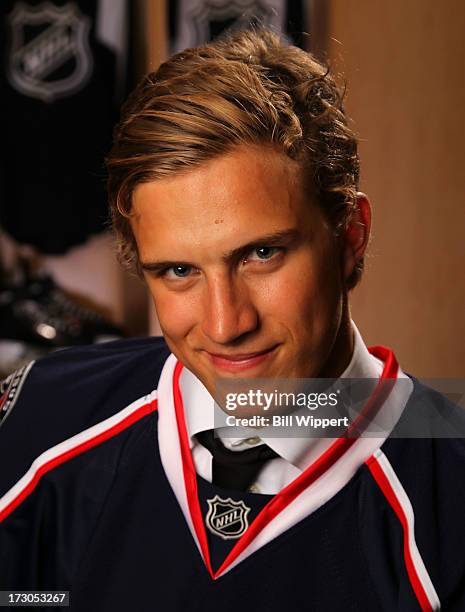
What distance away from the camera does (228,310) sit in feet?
2.19

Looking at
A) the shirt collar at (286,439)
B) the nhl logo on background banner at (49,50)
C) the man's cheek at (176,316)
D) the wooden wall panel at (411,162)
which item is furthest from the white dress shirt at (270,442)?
the nhl logo on background banner at (49,50)

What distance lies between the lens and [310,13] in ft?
6.40

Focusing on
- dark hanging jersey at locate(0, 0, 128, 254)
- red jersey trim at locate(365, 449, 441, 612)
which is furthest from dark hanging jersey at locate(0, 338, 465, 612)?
dark hanging jersey at locate(0, 0, 128, 254)

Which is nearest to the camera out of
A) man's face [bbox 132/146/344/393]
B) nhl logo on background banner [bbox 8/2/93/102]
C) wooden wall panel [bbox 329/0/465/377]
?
man's face [bbox 132/146/344/393]

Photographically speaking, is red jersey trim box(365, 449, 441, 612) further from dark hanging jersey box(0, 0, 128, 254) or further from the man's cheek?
dark hanging jersey box(0, 0, 128, 254)

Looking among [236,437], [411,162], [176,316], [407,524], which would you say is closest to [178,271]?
[176,316]

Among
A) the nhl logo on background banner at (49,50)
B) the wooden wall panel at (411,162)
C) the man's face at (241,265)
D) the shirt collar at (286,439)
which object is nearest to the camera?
the man's face at (241,265)

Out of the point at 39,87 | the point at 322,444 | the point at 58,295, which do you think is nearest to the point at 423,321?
the point at 58,295

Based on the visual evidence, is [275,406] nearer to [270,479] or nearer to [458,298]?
[270,479]

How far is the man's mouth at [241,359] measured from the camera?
701mm

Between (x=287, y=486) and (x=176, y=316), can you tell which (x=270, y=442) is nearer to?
(x=287, y=486)

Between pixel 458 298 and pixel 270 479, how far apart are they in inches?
50.3

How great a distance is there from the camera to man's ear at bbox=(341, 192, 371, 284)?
2.56ft

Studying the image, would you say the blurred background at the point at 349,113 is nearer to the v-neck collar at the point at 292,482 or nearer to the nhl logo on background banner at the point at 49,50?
the nhl logo on background banner at the point at 49,50
